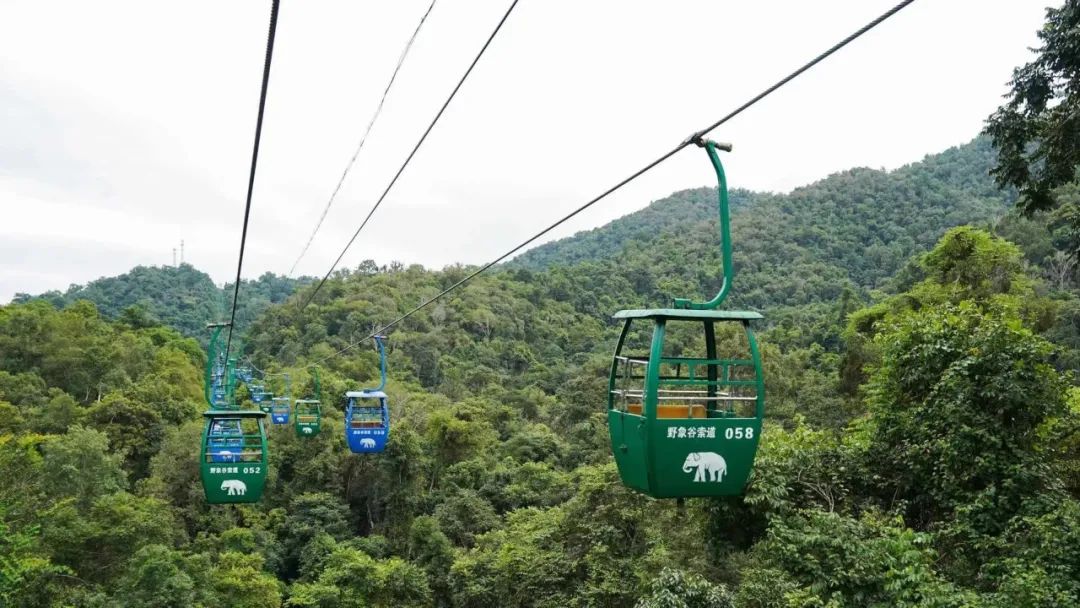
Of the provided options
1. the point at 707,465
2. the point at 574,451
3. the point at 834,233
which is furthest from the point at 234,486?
the point at 834,233

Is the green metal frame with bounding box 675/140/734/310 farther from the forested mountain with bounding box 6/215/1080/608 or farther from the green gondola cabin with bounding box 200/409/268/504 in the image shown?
the green gondola cabin with bounding box 200/409/268/504

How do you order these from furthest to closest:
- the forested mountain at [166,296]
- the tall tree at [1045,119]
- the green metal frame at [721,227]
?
the forested mountain at [166,296], the tall tree at [1045,119], the green metal frame at [721,227]

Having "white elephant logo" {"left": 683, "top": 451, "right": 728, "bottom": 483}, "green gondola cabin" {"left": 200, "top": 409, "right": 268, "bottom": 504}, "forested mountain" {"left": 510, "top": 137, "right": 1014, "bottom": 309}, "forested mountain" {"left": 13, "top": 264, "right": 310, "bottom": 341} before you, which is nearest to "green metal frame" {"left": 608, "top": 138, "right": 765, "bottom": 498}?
"white elephant logo" {"left": 683, "top": 451, "right": 728, "bottom": 483}

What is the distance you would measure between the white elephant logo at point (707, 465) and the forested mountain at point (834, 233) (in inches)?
1902

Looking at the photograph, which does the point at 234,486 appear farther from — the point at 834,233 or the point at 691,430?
the point at 834,233

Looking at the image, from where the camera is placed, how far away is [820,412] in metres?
20.4

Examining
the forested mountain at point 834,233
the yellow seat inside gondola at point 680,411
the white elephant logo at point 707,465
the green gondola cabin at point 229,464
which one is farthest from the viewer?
the forested mountain at point 834,233

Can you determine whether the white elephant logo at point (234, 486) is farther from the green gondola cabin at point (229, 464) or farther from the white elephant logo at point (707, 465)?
the white elephant logo at point (707, 465)

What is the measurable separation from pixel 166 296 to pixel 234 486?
6495 centimetres

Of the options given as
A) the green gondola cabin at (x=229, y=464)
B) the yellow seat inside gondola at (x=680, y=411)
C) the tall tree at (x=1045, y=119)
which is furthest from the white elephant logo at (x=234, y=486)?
the tall tree at (x=1045, y=119)

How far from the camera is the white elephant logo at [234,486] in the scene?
32.8 feet

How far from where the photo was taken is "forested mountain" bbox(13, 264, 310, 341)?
6288 cm

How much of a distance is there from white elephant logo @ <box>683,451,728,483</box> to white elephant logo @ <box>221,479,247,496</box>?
7.90 m

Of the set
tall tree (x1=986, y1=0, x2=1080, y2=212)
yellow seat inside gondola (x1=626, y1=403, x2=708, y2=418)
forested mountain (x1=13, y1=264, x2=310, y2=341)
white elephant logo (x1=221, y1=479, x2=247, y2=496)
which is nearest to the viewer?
yellow seat inside gondola (x1=626, y1=403, x2=708, y2=418)
